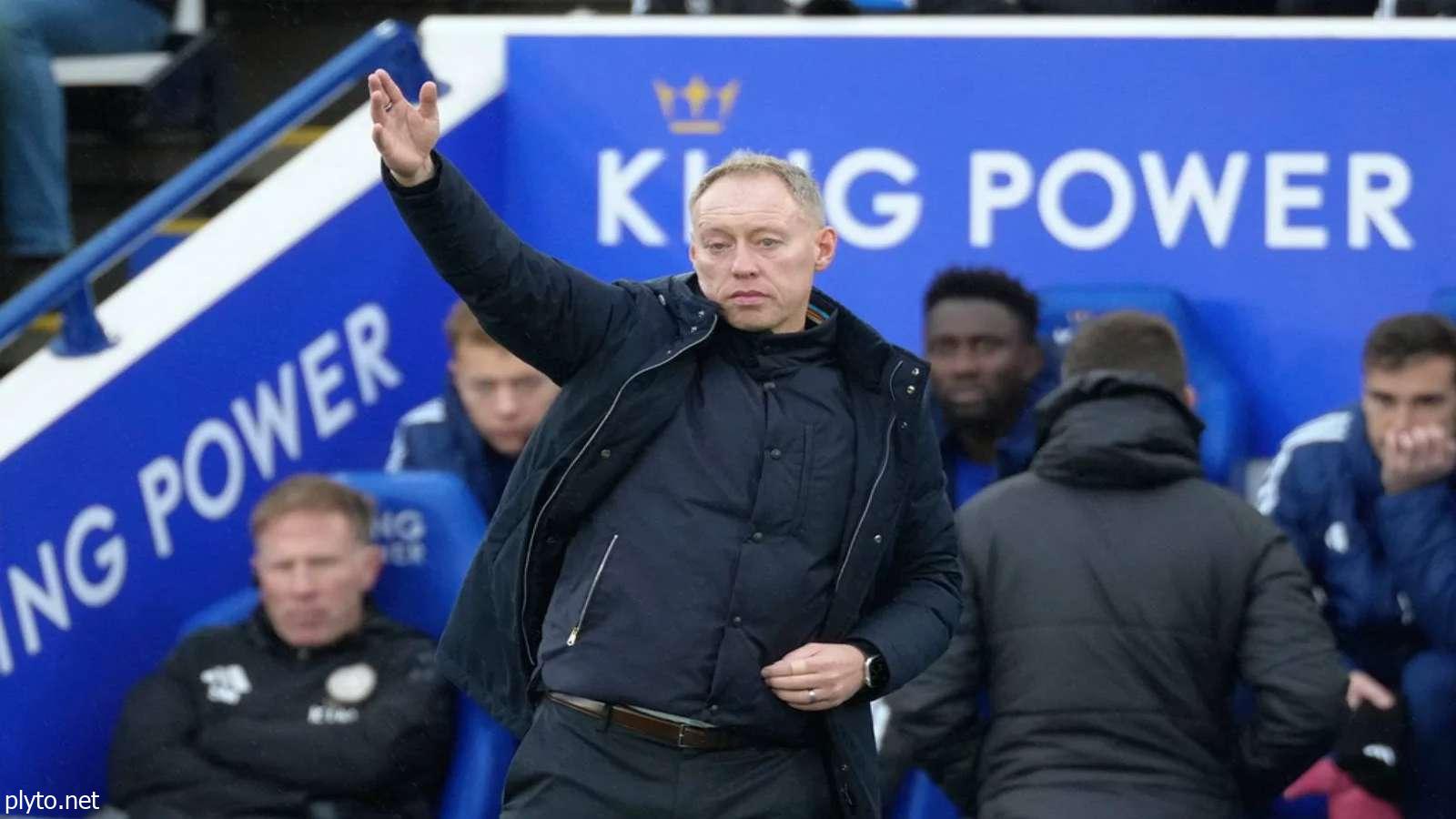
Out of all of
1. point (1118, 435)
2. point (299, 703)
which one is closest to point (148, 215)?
point (299, 703)

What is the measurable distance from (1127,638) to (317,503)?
1.92 metres

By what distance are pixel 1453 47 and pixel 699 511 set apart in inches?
152

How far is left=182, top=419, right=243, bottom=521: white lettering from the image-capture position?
593 centimetres

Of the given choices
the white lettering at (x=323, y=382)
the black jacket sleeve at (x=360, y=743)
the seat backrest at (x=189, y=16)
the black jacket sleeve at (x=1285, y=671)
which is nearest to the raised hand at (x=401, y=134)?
the black jacket sleeve at (x=1285, y=671)

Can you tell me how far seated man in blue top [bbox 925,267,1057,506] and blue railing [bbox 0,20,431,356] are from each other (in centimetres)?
178

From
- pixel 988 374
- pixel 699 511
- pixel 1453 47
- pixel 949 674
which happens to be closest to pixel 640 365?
pixel 699 511

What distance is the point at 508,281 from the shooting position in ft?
10.6

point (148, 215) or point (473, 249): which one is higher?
point (148, 215)

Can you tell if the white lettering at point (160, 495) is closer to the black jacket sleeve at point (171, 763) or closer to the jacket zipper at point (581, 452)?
the black jacket sleeve at point (171, 763)

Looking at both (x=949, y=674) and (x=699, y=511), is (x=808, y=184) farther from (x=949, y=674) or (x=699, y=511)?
(x=949, y=674)

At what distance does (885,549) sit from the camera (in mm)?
3539

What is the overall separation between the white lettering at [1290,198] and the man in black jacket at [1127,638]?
80.3 inches

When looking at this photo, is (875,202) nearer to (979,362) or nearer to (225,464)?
(979,362)

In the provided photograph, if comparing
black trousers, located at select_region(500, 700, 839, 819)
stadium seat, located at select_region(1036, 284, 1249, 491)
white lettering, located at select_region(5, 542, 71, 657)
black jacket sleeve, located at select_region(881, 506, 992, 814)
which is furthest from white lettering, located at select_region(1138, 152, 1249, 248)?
black trousers, located at select_region(500, 700, 839, 819)
